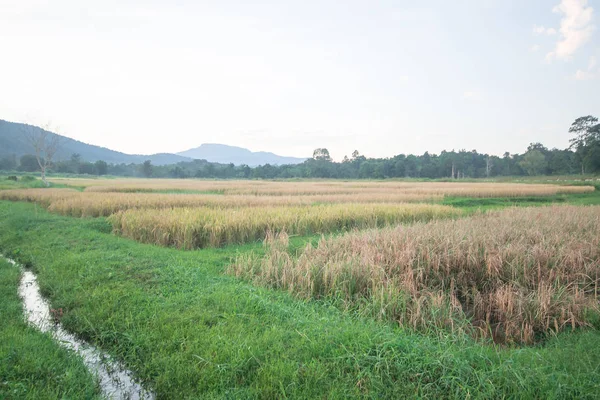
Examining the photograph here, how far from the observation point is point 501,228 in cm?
865

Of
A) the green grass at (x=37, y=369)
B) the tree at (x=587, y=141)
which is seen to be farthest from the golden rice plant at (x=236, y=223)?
the tree at (x=587, y=141)

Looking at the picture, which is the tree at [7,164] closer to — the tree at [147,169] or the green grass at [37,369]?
the tree at [147,169]

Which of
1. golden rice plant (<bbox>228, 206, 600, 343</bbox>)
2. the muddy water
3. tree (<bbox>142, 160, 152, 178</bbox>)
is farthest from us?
tree (<bbox>142, 160, 152, 178</bbox>)

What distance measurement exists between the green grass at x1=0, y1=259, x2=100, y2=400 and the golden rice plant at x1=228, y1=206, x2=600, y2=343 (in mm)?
2984

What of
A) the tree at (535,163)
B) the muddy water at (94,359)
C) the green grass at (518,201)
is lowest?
the muddy water at (94,359)

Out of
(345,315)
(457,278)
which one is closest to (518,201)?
(457,278)

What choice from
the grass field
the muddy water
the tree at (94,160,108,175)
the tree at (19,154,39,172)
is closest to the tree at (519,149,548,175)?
the grass field

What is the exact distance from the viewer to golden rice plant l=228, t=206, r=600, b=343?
4.54 metres

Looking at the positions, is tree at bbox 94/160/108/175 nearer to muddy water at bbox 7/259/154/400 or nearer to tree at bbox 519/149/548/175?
muddy water at bbox 7/259/154/400

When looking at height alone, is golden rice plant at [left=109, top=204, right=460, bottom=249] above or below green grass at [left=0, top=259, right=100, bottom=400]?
above

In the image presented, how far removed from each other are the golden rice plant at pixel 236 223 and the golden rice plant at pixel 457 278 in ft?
8.05

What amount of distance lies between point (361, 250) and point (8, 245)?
10.1 metres

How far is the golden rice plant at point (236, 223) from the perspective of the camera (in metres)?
9.48

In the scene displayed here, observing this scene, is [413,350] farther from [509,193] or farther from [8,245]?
[509,193]
